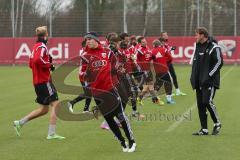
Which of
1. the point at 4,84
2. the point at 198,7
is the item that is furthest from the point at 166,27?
the point at 4,84

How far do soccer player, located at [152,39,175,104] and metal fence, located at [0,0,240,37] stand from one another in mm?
24725

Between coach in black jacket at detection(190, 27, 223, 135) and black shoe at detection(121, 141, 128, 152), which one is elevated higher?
coach in black jacket at detection(190, 27, 223, 135)

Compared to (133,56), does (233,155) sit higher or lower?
lower

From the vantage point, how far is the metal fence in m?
46.0

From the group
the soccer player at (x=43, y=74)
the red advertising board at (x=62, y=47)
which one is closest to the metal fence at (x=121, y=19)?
the red advertising board at (x=62, y=47)

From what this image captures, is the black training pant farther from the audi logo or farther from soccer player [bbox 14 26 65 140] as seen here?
the audi logo

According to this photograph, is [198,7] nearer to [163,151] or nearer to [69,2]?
[69,2]

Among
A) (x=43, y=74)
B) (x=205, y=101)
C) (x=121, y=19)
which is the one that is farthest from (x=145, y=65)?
(x=121, y=19)

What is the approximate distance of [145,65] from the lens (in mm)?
19922

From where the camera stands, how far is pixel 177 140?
483 inches

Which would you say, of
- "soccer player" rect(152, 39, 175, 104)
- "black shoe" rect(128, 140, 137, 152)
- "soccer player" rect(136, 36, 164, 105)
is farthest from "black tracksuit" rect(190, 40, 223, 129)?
"soccer player" rect(152, 39, 175, 104)

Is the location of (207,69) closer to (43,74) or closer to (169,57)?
(43,74)

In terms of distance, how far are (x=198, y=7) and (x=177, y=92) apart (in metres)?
26.2

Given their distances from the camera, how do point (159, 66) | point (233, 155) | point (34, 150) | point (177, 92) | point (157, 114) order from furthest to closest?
point (177, 92), point (159, 66), point (157, 114), point (34, 150), point (233, 155)
